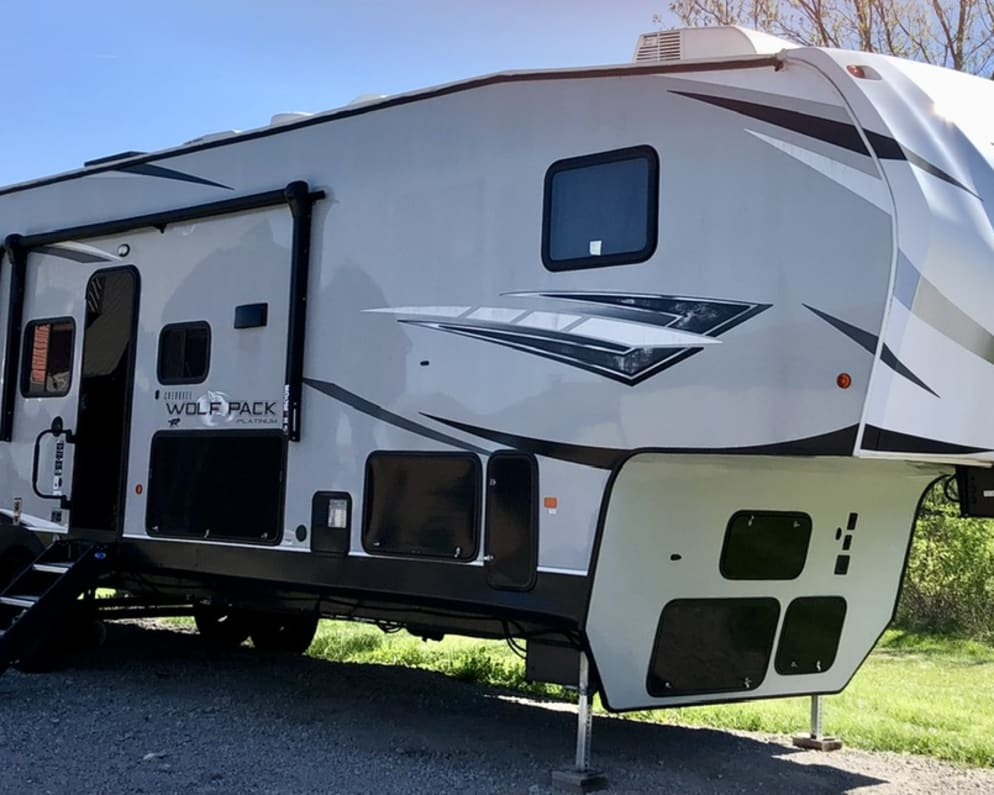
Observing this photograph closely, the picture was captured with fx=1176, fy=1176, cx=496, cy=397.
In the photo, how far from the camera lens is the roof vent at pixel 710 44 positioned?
5.41 m

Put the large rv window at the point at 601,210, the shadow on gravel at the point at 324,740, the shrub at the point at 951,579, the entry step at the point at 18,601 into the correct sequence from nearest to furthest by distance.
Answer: the large rv window at the point at 601,210
the shadow on gravel at the point at 324,740
the entry step at the point at 18,601
the shrub at the point at 951,579

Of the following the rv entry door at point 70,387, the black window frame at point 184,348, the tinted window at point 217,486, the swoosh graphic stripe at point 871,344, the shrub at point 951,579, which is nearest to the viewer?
the swoosh graphic stripe at point 871,344

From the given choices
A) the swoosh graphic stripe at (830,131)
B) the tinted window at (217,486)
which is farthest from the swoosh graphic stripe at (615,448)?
the tinted window at (217,486)

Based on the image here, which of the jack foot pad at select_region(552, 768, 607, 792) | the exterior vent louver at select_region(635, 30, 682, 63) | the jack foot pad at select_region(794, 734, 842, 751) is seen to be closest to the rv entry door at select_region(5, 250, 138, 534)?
the jack foot pad at select_region(552, 768, 607, 792)

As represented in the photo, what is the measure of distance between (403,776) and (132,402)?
3.02 metres

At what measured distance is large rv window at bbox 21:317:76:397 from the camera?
7977mm

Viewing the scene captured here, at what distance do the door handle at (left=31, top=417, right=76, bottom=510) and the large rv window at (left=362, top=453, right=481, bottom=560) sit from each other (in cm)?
278

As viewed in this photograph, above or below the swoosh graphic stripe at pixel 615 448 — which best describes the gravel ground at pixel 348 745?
below

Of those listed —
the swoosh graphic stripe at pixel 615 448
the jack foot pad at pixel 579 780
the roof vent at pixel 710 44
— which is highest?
the roof vent at pixel 710 44

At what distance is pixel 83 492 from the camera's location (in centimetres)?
789

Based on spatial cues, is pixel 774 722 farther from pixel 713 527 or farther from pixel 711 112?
pixel 711 112

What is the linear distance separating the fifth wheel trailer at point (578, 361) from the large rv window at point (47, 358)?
341mm

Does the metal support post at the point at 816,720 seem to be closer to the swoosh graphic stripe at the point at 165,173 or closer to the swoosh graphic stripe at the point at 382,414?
the swoosh graphic stripe at the point at 382,414

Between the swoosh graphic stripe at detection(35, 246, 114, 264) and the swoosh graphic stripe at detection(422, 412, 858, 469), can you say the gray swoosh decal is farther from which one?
the swoosh graphic stripe at detection(35, 246, 114, 264)
